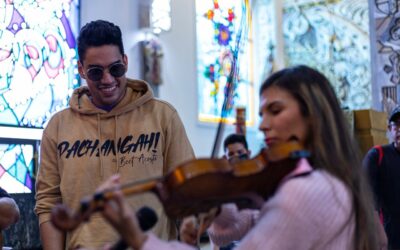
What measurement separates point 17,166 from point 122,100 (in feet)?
11.2

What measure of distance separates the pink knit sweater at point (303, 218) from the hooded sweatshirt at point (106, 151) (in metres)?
0.88

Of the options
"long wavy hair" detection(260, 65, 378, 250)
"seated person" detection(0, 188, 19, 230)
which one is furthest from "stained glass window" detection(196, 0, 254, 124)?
"long wavy hair" detection(260, 65, 378, 250)

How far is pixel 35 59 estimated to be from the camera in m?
6.04

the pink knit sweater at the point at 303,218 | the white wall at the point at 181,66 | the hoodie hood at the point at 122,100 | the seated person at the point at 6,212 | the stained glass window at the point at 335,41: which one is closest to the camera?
the pink knit sweater at the point at 303,218

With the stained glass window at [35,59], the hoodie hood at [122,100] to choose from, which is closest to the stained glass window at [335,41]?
the stained glass window at [35,59]

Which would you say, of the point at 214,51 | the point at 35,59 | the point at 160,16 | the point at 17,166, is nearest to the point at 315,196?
the point at 17,166

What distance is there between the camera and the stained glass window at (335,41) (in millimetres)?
11984

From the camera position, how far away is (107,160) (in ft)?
8.27

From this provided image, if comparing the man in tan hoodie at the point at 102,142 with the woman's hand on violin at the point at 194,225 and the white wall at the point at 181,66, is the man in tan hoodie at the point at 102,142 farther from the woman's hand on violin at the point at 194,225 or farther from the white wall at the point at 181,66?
the white wall at the point at 181,66

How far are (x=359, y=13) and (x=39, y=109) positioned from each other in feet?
26.6

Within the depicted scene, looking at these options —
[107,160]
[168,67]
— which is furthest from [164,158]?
[168,67]

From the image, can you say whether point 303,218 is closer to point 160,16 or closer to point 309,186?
point 309,186

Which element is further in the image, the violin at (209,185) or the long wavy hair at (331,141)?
the long wavy hair at (331,141)

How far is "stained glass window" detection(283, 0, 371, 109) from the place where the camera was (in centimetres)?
1198
